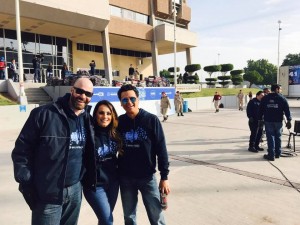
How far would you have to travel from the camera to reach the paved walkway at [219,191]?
378 centimetres

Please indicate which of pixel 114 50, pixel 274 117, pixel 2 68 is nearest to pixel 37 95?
pixel 2 68

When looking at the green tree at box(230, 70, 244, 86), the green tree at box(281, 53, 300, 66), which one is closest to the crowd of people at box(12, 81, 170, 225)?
the green tree at box(230, 70, 244, 86)

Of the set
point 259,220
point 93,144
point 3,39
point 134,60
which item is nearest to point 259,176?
point 259,220

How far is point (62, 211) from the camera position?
2439 millimetres

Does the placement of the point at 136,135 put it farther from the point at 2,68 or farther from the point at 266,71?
the point at 266,71

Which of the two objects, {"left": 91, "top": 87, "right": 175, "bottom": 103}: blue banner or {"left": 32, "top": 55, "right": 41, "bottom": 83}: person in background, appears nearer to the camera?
{"left": 91, "top": 87, "right": 175, "bottom": 103}: blue banner

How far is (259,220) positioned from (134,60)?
33.2m

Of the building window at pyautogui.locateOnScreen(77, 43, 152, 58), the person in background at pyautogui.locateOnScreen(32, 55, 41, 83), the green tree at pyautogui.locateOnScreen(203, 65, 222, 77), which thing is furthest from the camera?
the green tree at pyautogui.locateOnScreen(203, 65, 222, 77)

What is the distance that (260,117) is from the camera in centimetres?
731

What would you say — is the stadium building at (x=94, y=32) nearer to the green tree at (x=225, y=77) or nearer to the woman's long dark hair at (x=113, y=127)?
the green tree at (x=225, y=77)

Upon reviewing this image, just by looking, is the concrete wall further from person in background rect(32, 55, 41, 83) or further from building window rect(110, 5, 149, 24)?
building window rect(110, 5, 149, 24)

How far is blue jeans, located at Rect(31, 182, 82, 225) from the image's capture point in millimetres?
2221

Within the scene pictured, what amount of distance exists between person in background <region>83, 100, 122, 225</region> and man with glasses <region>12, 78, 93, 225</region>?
205 mm

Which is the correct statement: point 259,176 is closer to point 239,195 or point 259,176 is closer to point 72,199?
point 239,195
